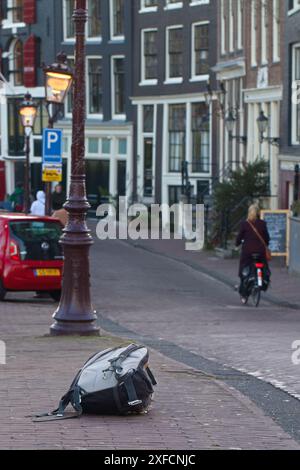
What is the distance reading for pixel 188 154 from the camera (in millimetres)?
50750

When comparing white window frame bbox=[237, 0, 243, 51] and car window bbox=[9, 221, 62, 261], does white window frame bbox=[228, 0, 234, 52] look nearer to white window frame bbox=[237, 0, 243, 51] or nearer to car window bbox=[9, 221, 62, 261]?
white window frame bbox=[237, 0, 243, 51]

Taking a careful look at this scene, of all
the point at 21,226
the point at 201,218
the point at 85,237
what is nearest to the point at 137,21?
the point at 201,218

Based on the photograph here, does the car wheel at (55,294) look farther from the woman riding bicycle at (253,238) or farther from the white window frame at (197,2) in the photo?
the white window frame at (197,2)

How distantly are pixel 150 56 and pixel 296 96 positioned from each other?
17275 mm

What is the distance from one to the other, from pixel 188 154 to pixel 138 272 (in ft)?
63.9

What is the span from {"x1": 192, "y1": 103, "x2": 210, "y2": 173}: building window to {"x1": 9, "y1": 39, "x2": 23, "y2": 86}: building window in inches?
676

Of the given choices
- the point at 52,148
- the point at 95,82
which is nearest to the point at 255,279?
the point at 52,148

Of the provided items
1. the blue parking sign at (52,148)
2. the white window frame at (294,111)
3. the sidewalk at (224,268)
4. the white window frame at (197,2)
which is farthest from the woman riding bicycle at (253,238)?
the white window frame at (197,2)

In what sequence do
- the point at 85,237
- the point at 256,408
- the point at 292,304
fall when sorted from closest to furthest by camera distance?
1. the point at 256,408
2. the point at 85,237
3. the point at 292,304

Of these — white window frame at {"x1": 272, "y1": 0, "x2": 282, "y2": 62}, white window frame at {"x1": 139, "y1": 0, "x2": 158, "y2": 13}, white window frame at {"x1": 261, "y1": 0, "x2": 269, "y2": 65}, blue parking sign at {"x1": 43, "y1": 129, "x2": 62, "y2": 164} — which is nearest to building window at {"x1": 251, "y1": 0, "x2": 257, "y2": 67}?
white window frame at {"x1": 261, "y1": 0, "x2": 269, "y2": 65}

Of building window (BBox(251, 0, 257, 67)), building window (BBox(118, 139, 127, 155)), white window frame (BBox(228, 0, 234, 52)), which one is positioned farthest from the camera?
building window (BBox(118, 139, 127, 155))

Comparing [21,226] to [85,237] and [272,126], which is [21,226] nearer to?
[85,237]

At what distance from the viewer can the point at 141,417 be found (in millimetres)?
10258

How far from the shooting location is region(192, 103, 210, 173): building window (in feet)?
163
